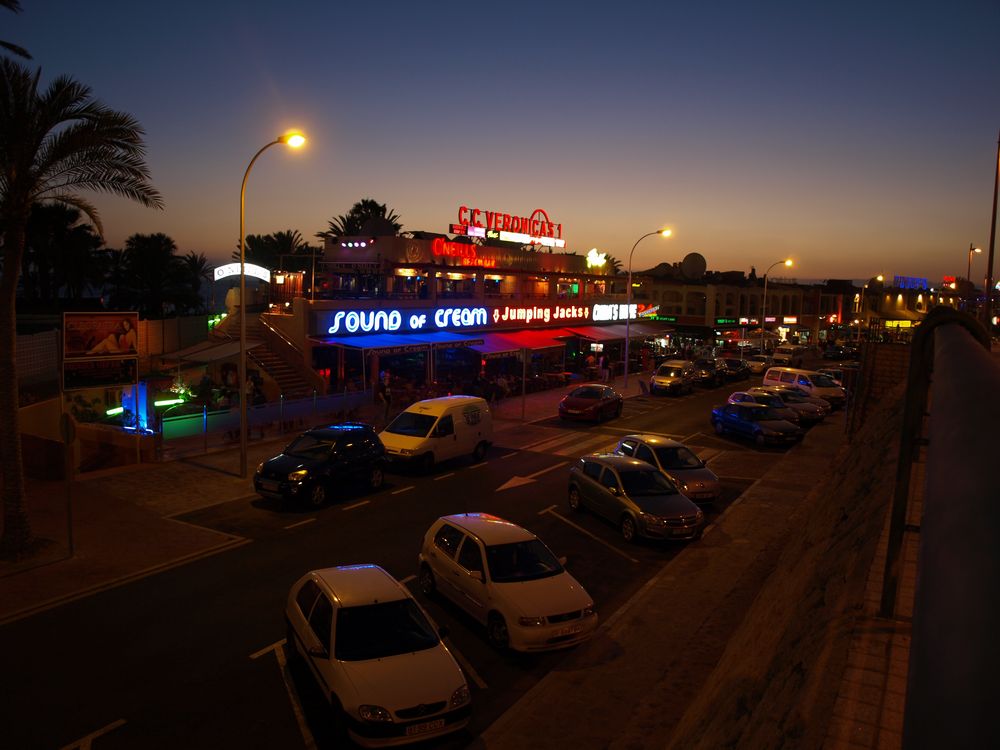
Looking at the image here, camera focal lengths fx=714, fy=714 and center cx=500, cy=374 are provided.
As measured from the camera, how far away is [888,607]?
17.6 ft

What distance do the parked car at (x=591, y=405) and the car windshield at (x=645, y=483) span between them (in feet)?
44.6

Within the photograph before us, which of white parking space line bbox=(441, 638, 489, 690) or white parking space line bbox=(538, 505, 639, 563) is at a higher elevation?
white parking space line bbox=(538, 505, 639, 563)

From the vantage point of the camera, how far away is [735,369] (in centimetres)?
4691

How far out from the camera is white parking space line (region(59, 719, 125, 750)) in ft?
25.3

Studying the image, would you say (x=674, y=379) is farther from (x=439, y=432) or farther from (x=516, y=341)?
(x=439, y=432)

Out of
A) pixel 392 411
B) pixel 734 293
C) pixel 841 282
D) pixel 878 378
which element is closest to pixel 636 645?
pixel 878 378

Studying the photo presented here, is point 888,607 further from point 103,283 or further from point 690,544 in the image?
point 103,283

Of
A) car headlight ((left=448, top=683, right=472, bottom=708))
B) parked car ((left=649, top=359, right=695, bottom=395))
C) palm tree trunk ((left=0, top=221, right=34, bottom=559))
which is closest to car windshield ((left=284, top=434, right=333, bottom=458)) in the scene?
palm tree trunk ((left=0, top=221, right=34, bottom=559))

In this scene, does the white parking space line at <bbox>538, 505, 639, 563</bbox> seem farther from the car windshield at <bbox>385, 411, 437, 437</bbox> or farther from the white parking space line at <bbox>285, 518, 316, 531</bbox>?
the white parking space line at <bbox>285, 518, 316, 531</bbox>

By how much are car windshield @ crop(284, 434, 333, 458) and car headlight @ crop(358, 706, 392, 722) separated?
10441 mm

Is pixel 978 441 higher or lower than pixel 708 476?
higher

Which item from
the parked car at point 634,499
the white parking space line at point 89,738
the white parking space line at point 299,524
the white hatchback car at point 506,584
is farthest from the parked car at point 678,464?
the white parking space line at point 89,738

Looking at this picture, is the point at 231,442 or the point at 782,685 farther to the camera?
the point at 231,442

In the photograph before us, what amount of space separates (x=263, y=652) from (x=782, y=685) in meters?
7.17
